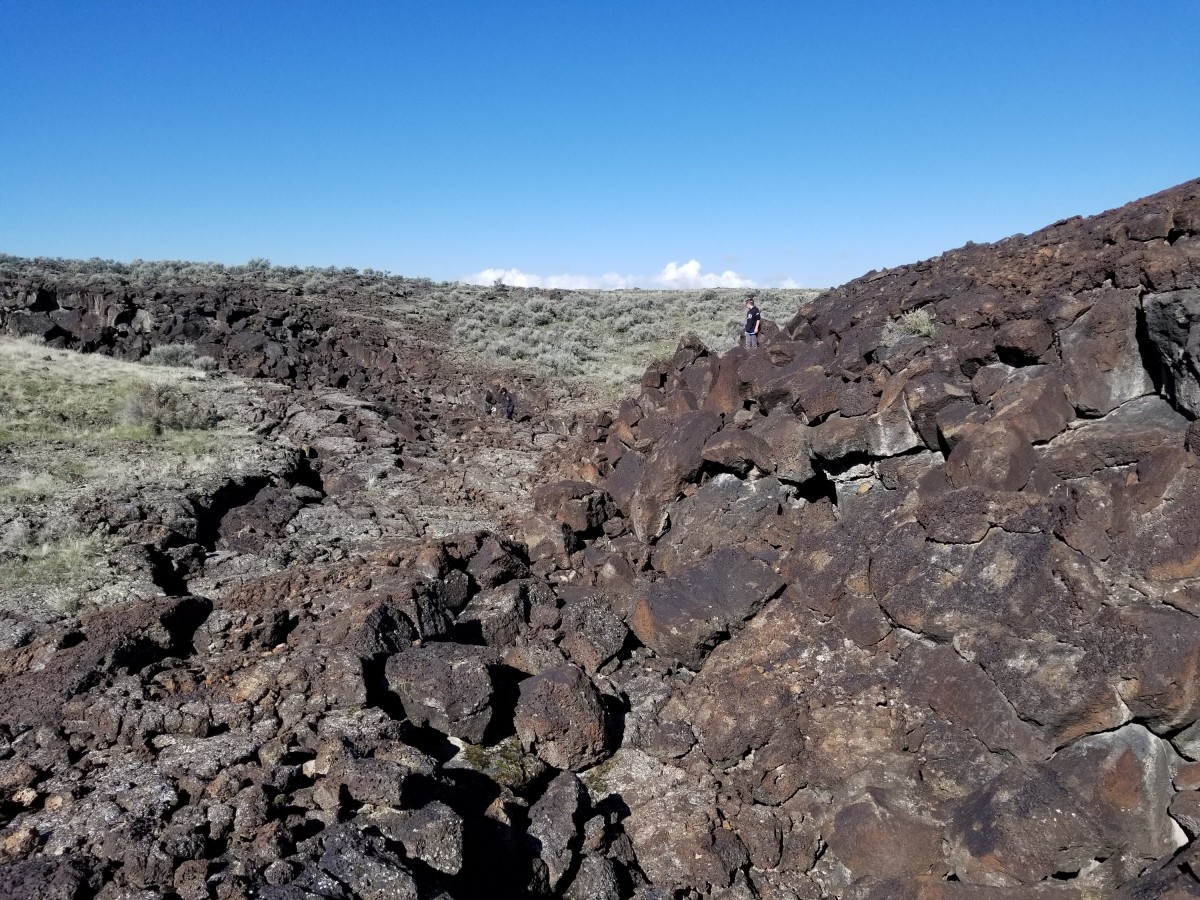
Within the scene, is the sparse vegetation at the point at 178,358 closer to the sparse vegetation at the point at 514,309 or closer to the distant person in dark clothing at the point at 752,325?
the sparse vegetation at the point at 514,309

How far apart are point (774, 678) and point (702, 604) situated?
3.60ft

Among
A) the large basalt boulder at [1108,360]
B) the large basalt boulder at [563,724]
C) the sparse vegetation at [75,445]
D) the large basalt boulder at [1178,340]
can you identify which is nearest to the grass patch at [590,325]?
the sparse vegetation at [75,445]

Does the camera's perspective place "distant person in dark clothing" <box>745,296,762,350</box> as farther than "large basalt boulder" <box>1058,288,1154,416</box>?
Yes

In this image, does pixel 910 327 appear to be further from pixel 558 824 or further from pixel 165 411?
pixel 165 411

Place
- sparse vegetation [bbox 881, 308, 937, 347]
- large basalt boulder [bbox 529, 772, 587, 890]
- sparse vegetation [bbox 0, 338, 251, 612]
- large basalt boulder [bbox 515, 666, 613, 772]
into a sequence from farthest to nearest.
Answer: sparse vegetation [bbox 881, 308, 937, 347] < sparse vegetation [bbox 0, 338, 251, 612] < large basalt boulder [bbox 515, 666, 613, 772] < large basalt boulder [bbox 529, 772, 587, 890]

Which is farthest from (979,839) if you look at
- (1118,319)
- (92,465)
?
(92,465)

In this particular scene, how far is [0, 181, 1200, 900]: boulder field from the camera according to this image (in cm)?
500

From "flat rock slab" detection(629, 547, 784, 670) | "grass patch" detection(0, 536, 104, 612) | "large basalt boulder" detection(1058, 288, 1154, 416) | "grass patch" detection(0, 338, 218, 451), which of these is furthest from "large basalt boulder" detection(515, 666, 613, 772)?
"grass patch" detection(0, 338, 218, 451)

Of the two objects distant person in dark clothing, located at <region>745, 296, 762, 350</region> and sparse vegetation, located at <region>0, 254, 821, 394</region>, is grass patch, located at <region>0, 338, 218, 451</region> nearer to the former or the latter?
sparse vegetation, located at <region>0, 254, 821, 394</region>

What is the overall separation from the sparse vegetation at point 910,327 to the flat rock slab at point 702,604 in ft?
11.7

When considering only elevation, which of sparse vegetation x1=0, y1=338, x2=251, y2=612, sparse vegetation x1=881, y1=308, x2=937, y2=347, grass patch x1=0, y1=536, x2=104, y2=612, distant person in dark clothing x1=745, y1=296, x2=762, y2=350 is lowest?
grass patch x1=0, y1=536, x2=104, y2=612

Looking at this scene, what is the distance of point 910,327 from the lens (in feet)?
31.8

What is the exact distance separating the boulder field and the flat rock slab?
0.04 m

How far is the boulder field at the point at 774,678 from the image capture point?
5.00 metres
